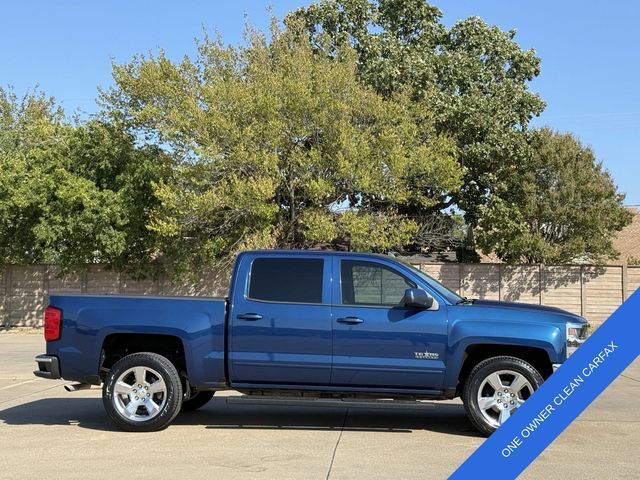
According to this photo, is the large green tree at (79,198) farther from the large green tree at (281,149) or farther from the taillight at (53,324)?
the taillight at (53,324)

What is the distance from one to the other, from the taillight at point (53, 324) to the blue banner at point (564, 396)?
644cm

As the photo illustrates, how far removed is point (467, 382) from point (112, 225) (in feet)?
55.2

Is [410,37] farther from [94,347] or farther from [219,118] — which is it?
[94,347]

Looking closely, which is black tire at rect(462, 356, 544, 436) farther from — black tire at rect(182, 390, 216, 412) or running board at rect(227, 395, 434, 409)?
black tire at rect(182, 390, 216, 412)

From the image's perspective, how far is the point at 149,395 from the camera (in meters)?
7.89

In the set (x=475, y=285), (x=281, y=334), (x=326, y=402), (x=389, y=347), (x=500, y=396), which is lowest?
(x=326, y=402)

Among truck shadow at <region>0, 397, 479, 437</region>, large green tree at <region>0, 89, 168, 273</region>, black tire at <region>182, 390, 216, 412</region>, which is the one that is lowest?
truck shadow at <region>0, 397, 479, 437</region>

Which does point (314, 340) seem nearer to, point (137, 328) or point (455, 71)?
point (137, 328)

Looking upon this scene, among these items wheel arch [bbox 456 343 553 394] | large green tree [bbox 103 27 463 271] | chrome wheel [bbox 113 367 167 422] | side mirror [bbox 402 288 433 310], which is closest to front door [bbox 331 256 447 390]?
side mirror [bbox 402 288 433 310]

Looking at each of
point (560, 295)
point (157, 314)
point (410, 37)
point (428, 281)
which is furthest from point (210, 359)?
point (410, 37)

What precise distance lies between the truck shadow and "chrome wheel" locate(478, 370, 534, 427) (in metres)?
0.41

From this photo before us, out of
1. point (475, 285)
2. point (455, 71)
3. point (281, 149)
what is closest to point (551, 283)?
point (475, 285)

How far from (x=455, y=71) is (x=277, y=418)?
18.1m

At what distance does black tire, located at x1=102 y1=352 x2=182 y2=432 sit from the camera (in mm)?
7781
